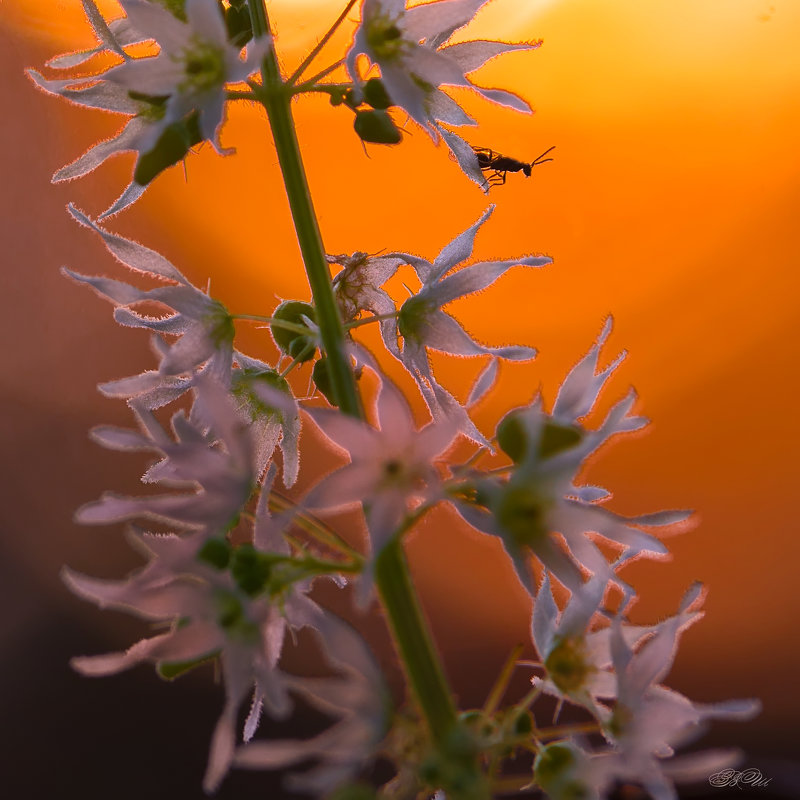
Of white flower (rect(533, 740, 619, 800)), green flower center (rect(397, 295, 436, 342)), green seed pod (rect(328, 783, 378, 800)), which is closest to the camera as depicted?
green seed pod (rect(328, 783, 378, 800))

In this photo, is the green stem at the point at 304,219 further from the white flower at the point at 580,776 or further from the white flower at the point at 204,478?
the white flower at the point at 580,776

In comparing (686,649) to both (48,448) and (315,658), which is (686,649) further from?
(48,448)

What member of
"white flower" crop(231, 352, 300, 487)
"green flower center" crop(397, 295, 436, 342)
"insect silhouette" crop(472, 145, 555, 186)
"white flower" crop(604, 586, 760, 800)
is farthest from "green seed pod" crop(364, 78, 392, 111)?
"white flower" crop(604, 586, 760, 800)

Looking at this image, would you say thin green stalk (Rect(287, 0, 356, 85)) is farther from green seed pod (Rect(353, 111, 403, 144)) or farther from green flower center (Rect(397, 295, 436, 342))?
green flower center (Rect(397, 295, 436, 342))

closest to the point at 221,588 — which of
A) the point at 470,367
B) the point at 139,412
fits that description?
the point at 139,412

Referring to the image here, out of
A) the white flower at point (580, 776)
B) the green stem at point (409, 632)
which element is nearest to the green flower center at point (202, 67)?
the green stem at point (409, 632)

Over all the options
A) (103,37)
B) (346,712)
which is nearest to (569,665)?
(346,712)
